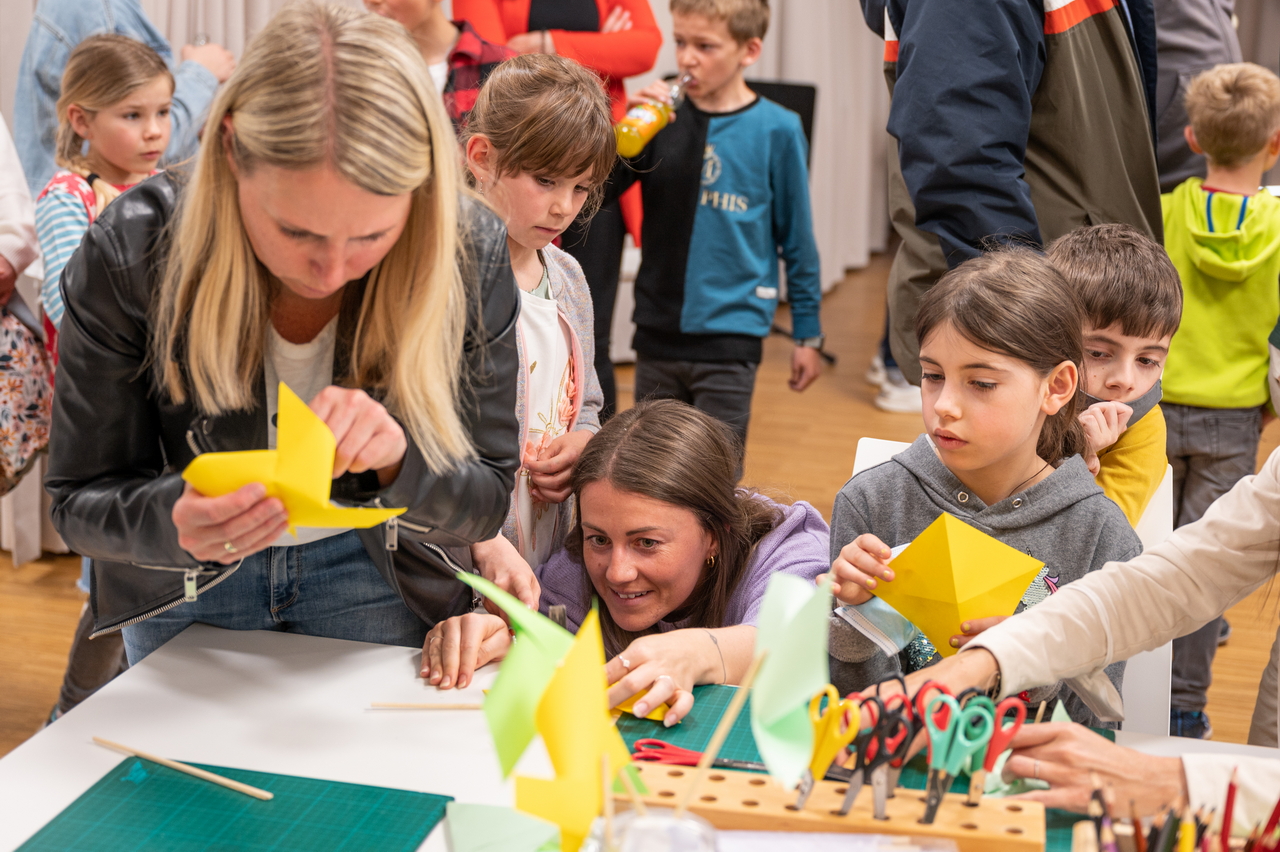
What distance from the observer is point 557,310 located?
5.80 ft

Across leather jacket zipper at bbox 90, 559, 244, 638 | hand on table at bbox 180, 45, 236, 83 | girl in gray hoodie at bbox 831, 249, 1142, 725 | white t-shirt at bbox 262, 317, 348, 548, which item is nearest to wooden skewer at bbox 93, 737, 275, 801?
leather jacket zipper at bbox 90, 559, 244, 638

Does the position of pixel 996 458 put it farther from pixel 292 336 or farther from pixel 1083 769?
pixel 292 336

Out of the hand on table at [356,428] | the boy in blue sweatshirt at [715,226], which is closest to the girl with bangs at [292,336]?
the hand on table at [356,428]

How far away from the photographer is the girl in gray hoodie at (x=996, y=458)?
4.86ft

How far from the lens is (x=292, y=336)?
1.23 m

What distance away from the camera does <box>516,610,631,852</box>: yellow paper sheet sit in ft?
2.52

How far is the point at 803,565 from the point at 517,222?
65 cm

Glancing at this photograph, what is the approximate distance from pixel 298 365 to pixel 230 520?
252 millimetres

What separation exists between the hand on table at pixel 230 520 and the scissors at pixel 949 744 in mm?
594

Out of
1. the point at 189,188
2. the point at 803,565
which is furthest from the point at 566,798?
the point at 803,565

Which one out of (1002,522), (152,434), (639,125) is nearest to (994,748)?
(1002,522)

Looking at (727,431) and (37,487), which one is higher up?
(727,431)

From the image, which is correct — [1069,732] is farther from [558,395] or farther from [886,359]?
[886,359]

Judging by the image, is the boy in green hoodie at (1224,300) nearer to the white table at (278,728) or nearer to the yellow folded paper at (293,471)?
the white table at (278,728)
